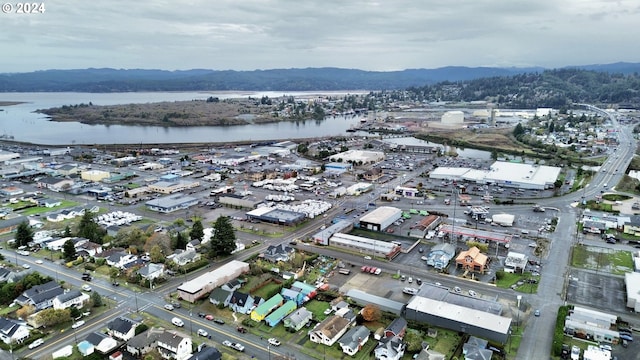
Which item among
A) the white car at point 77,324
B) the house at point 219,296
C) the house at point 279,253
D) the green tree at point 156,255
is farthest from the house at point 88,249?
the house at point 279,253

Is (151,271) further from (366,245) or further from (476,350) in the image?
(476,350)

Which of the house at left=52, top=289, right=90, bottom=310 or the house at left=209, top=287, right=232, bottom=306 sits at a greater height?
the house at left=52, top=289, right=90, bottom=310

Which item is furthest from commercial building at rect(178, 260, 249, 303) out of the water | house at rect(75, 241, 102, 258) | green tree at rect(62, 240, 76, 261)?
the water

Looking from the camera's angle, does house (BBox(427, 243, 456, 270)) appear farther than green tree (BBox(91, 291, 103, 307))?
Yes

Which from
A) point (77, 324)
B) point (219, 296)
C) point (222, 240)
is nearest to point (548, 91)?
point (222, 240)

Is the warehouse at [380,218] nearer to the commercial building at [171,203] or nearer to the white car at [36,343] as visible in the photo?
the commercial building at [171,203]

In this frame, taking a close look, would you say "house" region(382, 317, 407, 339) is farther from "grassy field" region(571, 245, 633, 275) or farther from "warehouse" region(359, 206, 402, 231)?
"grassy field" region(571, 245, 633, 275)

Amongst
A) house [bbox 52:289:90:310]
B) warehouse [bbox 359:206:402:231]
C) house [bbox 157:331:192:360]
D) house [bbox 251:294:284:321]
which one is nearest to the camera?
house [bbox 157:331:192:360]

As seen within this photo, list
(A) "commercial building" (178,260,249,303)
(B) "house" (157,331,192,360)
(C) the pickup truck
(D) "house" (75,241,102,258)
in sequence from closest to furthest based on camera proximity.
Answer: (B) "house" (157,331,192,360)
(C) the pickup truck
(A) "commercial building" (178,260,249,303)
(D) "house" (75,241,102,258)
